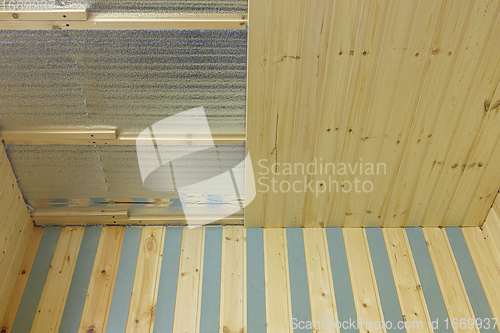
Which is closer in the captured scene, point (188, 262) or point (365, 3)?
point (365, 3)

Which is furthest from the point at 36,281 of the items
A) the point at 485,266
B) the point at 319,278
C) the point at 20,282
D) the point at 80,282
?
the point at 485,266

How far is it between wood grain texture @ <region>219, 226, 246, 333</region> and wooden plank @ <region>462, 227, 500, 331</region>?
1.08 metres

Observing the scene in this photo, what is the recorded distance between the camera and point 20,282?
190 centimetres

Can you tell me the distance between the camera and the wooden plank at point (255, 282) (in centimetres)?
179

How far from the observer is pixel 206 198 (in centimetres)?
208

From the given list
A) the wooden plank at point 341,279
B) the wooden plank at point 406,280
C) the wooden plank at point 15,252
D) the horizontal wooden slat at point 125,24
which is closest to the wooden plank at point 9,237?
the wooden plank at point 15,252

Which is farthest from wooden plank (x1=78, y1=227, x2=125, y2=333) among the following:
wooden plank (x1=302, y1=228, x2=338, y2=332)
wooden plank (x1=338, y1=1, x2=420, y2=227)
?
wooden plank (x1=338, y1=1, x2=420, y2=227)

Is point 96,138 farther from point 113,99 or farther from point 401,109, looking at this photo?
point 401,109

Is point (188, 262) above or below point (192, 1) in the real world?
below

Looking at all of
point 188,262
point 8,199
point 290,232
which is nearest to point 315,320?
point 290,232

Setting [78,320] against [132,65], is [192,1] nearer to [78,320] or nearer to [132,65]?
[132,65]

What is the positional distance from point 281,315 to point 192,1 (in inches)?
54.0

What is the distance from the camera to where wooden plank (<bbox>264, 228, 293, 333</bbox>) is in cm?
179

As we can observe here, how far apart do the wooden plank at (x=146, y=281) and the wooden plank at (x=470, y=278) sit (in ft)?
4.68
